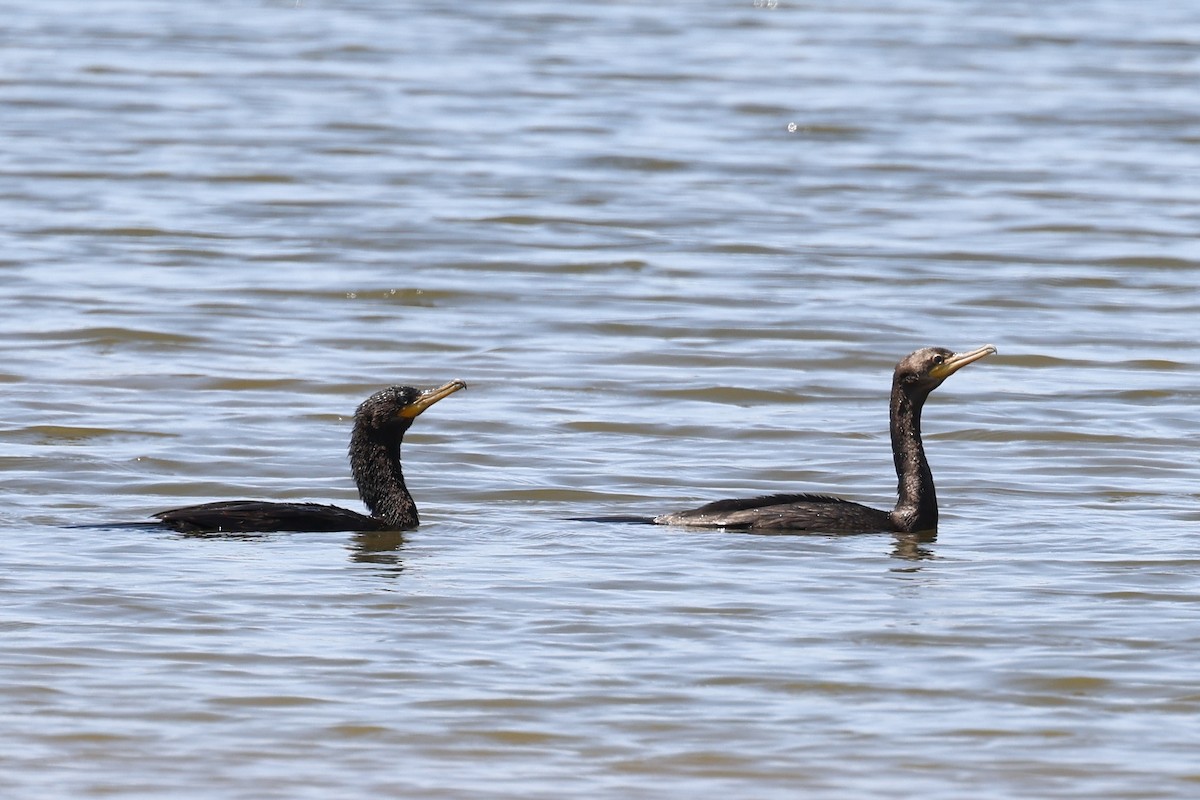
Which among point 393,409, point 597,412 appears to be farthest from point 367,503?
point 597,412

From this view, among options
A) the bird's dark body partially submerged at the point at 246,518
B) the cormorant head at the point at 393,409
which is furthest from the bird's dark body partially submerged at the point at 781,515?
the bird's dark body partially submerged at the point at 246,518

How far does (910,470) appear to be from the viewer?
38.1ft

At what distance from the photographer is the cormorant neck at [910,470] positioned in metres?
11.4

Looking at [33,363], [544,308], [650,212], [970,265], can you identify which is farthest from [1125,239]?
[33,363]

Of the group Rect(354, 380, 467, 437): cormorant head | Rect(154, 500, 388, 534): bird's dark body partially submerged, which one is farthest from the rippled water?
Rect(354, 380, 467, 437): cormorant head

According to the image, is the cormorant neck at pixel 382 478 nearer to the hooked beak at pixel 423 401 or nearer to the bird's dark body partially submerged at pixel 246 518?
the hooked beak at pixel 423 401

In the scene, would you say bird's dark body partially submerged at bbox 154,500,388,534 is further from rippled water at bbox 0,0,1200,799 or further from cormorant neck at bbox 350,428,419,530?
cormorant neck at bbox 350,428,419,530

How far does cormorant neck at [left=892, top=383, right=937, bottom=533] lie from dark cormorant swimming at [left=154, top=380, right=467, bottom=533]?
2.08 meters

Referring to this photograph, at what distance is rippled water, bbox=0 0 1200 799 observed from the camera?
8.19 m

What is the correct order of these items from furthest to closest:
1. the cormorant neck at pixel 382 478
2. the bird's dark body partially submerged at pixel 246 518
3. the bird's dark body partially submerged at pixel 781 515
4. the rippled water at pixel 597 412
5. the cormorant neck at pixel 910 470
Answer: the cormorant neck at pixel 382 478, the cormorant neck at pixel 910 470, the bird's dark body partially submerged at pixel 781 515, the bird's dark body partially submerged at pixel 246 518, the rippled water at pixel 597 412

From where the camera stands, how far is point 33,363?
15.6 meters

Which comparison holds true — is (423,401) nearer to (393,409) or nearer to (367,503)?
(393,409)

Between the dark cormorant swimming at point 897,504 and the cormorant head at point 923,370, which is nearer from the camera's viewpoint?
the dark cormorant swimming at point 897,504

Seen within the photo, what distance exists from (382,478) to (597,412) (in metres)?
3.11
